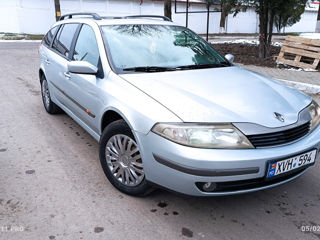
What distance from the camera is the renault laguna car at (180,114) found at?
2.27 meters

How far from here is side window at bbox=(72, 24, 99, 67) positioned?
133 inches

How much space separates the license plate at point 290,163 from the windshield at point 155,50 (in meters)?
1.45

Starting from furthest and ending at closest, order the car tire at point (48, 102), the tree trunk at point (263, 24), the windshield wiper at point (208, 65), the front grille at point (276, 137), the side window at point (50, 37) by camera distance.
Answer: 1. the tree trunk at point (263, 24)
2. the car tire at point (48, 102)
3. the side window at point (50, 37)
4. the windshield wiper at point (208, 65)
5. the front grille at point (276, 137)

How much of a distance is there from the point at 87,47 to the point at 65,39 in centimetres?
88

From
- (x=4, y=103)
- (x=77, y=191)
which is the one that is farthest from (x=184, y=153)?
(x=4, y=103)

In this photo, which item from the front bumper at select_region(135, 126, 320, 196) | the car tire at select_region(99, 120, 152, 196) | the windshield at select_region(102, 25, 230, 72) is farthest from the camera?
the windshield at select_region(102, 25, 230, 72)

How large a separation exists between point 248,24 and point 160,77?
111ft

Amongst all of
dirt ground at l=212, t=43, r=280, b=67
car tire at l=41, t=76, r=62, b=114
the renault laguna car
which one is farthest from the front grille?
dirt ground at l=212, t=43, r=280, b=67

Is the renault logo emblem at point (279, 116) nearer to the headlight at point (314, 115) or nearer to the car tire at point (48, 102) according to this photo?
the headlight at point (314, 115)

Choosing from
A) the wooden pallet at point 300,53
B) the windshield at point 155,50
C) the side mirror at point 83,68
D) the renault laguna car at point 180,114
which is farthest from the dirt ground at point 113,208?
the wooden pallet at point 300,53

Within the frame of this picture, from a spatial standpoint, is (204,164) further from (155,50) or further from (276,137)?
(155,50)

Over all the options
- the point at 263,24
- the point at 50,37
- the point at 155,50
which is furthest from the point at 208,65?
the point at 263,24

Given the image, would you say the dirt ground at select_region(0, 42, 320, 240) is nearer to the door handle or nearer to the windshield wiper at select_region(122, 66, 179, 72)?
the door handle

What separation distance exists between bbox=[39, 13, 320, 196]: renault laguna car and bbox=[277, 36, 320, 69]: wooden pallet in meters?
5.71
